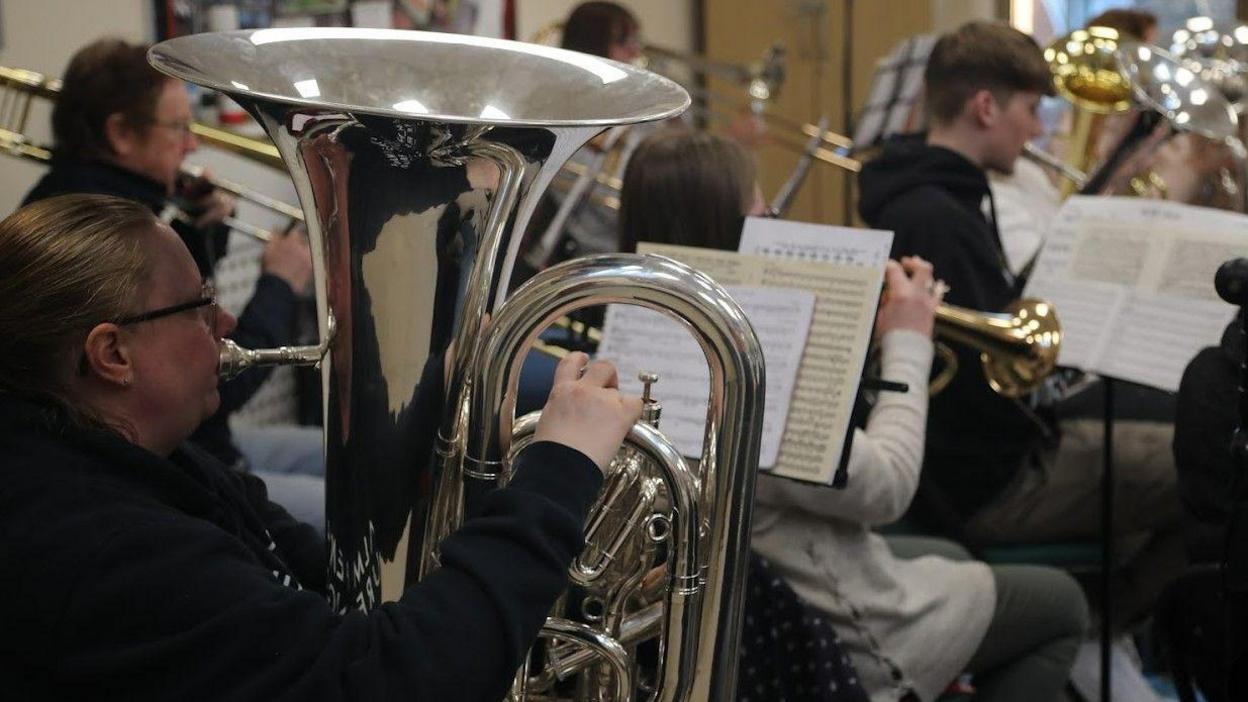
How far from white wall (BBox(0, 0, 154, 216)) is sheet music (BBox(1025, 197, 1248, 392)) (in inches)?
78.0

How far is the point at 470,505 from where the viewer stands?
3.61 feet

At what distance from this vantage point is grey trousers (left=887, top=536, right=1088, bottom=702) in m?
1.93

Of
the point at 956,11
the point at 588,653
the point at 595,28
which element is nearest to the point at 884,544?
the point at 588,653

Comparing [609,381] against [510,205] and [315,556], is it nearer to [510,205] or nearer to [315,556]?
[510,205]

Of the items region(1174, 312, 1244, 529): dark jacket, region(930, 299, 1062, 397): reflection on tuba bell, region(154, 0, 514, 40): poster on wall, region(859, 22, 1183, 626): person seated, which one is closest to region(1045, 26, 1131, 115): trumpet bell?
region(859, 22, 1183, 626): person seated

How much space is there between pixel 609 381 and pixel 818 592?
2.29ft

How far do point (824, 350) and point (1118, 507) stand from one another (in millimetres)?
1061

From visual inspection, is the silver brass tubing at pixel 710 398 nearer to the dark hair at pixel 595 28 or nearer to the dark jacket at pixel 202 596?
the dark jacket at pixel 202 596

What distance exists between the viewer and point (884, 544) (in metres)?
1.82

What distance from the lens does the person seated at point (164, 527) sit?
918 mm

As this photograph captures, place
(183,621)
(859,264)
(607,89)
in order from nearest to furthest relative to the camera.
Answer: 1. (183,621)
2. (607,89)
3. (859,264)

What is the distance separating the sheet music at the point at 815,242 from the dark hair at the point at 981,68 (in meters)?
1.16

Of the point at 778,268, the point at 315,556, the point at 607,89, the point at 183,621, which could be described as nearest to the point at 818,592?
the point at 778,268

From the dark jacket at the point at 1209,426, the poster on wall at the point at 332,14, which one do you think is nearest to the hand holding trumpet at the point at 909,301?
the dark jacket at the point at 1209,426
